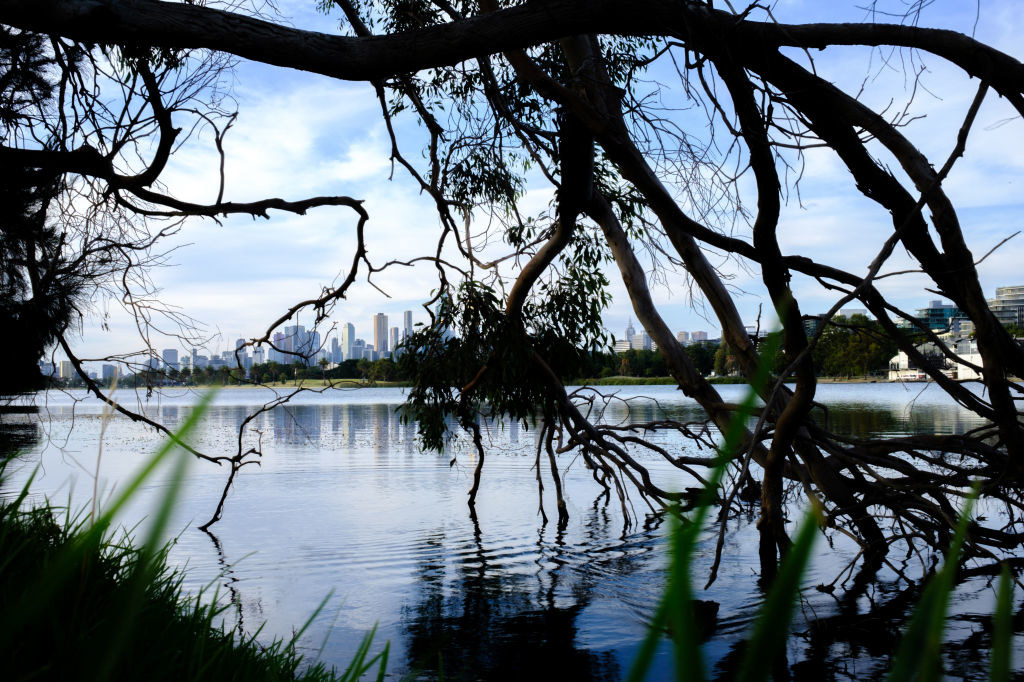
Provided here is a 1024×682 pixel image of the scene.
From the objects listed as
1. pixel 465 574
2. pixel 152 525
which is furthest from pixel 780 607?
pixel 465 574

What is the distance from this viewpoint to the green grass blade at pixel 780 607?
24cm

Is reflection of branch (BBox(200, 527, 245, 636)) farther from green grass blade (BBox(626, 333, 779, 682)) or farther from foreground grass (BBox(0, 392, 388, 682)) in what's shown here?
green grass blade (BBox(626, 333, 779, 682))

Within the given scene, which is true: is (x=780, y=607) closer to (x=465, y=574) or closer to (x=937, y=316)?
(x=937, y=316)

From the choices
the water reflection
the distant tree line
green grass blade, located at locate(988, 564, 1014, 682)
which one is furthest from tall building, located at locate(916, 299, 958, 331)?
green grass blade, located at locate(988, 564, 1014, 682)

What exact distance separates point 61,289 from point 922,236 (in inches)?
166

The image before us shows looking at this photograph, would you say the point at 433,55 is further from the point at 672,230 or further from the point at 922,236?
the point at 672,230

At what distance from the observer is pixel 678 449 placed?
49.6 ft

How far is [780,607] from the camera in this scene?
0.24m

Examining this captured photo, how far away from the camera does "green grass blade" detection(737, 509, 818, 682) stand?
0.24 m

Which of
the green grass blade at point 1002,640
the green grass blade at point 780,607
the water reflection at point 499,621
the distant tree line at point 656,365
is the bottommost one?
the water reflection at point 499,621

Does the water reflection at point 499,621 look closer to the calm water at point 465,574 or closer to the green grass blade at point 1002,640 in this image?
the calm water at point 465,574

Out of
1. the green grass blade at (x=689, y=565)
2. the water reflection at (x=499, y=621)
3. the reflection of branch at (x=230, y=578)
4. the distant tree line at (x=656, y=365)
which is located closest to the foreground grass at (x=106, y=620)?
the green grass blade at (x=689, y=565)

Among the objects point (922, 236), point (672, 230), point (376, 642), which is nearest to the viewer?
point (922, 236)

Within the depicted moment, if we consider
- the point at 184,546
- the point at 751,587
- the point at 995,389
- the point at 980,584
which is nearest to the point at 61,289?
the point at 184,546
